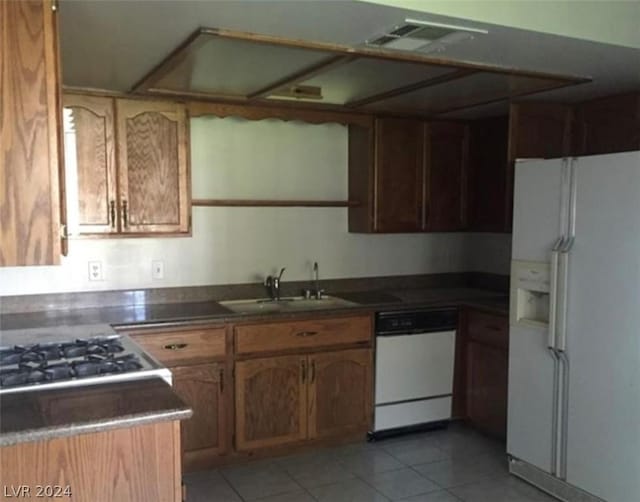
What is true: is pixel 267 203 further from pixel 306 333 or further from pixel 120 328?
pixel 120 328

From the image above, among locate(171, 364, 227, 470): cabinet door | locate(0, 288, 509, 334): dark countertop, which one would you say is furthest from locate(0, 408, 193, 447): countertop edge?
locate(171, 364, 227, 470): cabinet door

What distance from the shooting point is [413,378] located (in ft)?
12.3

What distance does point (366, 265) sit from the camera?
4266 mm

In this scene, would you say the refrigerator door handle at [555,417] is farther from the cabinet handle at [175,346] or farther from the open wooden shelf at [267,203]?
the cabinet handle at [175,346]

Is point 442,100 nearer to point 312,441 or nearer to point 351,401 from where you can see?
point 351,401

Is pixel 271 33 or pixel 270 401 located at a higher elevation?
pixel 271 33

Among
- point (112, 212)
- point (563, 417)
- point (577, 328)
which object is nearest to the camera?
point (577, 328)

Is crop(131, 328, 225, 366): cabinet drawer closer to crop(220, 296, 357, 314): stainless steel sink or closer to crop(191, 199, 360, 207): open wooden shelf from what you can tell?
crop(220, 296, 357, 314): stainless steel sink

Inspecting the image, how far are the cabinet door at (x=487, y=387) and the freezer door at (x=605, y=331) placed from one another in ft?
2.49

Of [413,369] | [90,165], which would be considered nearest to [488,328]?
[413,369]

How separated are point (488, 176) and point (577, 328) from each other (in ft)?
5.48

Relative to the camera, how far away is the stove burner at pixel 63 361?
1859 millimetres

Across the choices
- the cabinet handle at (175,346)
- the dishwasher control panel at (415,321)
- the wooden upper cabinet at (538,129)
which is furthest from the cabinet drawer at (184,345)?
the wooden upper cabinet at (538,129)

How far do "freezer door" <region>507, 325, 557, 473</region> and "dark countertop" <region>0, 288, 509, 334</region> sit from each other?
0.47 meters
